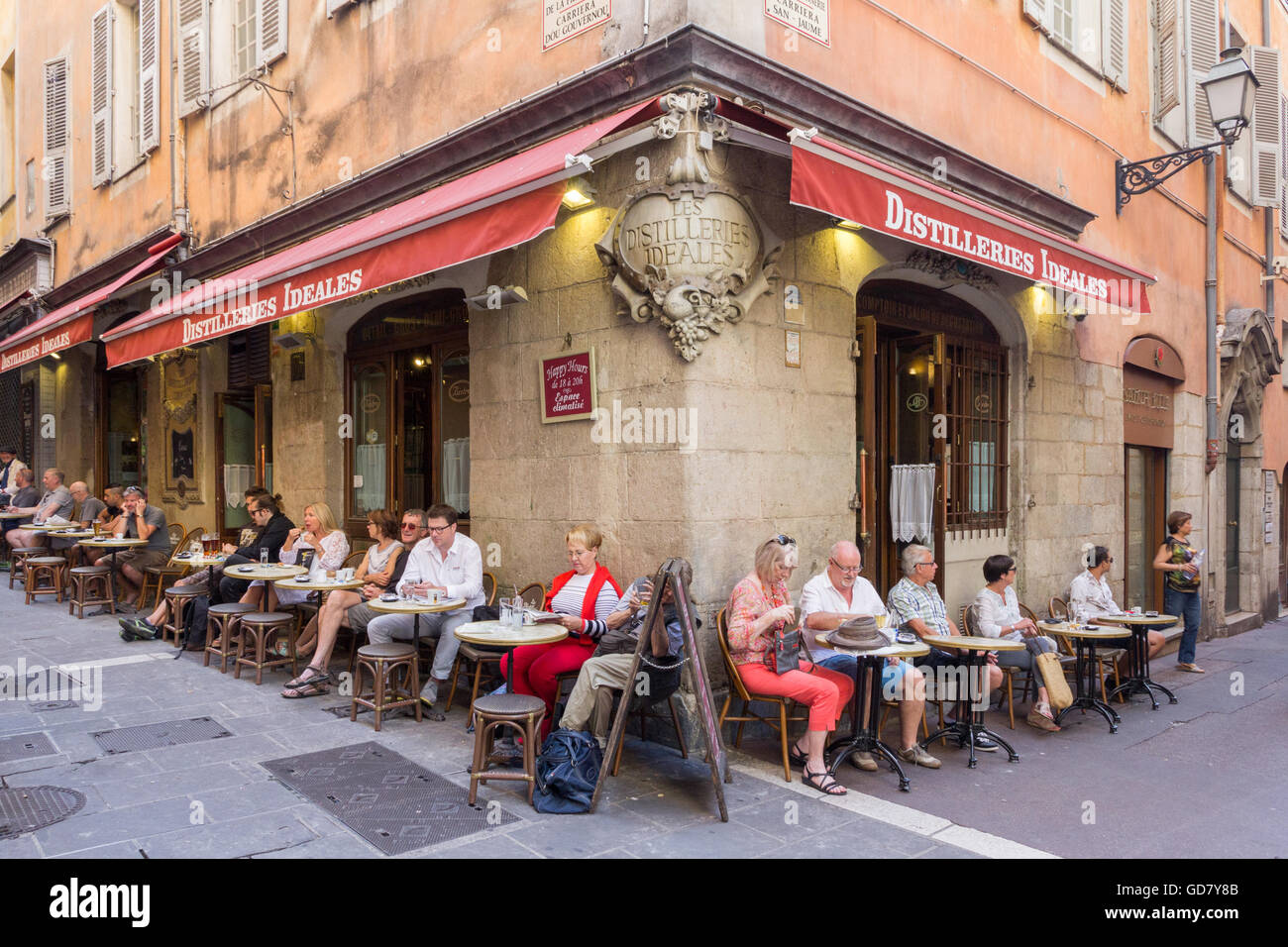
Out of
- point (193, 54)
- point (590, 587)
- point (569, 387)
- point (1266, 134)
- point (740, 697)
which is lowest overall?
point (740, 697)

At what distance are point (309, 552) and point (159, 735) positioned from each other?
2407 mm

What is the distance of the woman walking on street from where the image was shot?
918 cm

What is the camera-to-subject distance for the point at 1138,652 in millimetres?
7742

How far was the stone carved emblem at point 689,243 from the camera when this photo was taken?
5516 millimetres

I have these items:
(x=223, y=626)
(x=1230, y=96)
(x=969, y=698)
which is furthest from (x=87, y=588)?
(x=1230, y=96)

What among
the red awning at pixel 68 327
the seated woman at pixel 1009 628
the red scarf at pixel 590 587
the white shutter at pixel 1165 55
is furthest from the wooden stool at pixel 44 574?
the white shutter at pixel 1165 55

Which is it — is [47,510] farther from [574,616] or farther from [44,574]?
[574,616]

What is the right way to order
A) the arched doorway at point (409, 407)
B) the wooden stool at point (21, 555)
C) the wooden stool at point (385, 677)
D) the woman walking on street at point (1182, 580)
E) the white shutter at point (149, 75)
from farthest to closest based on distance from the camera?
the white shutter at point (149, 75) → the wooden stool at point (21, 555) → the woman walking on street at point (1182, 580) → the arched doorway at point (409, 407) → the wooden stool at point (385, 677)

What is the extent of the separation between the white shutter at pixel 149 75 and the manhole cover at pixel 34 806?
10.0 meters

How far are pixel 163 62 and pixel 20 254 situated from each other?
21.5 feet

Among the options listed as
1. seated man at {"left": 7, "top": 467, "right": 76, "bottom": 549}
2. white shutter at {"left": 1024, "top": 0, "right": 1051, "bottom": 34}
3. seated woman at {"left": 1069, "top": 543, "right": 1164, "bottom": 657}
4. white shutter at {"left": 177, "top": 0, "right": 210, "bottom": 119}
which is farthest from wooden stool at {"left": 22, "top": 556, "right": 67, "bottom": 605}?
white shutter at {"left": 1024, "top": 0, "right": 1051, "bottom": 34}

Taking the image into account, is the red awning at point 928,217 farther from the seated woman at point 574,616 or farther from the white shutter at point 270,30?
the white shutter at point 270,30

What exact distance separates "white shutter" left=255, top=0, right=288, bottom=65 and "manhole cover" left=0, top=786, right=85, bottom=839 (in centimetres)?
790

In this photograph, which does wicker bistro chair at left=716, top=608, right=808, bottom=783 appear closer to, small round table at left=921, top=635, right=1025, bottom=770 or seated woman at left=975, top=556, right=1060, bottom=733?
small round table at left=921, top=635, right=1025, bottom=770
